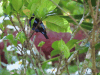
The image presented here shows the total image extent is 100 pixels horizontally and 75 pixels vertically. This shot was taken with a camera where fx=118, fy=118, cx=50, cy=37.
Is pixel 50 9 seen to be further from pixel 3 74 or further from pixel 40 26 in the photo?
pixel 3 74

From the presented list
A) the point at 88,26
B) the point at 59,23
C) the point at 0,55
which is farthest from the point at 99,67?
the point at 0,55

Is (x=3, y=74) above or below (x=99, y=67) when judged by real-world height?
above

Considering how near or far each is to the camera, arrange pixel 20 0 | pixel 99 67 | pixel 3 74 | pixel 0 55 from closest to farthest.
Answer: pixel 20 0 → pixel 99 67 → pixel 3 74 → pixel 0 55

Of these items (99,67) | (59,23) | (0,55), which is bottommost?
(99,67)

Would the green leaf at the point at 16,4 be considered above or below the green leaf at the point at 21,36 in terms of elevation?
above

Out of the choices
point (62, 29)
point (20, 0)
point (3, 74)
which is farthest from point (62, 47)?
point (3, 74)

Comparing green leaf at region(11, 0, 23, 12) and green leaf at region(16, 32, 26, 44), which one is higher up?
green leaf at region(11, 0, 23, 12)

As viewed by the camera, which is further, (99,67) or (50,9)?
(99,67)

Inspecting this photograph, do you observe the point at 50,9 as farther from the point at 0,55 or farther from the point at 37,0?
the point at 0,55

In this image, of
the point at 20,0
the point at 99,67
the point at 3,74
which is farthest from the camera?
the point at 3,74
